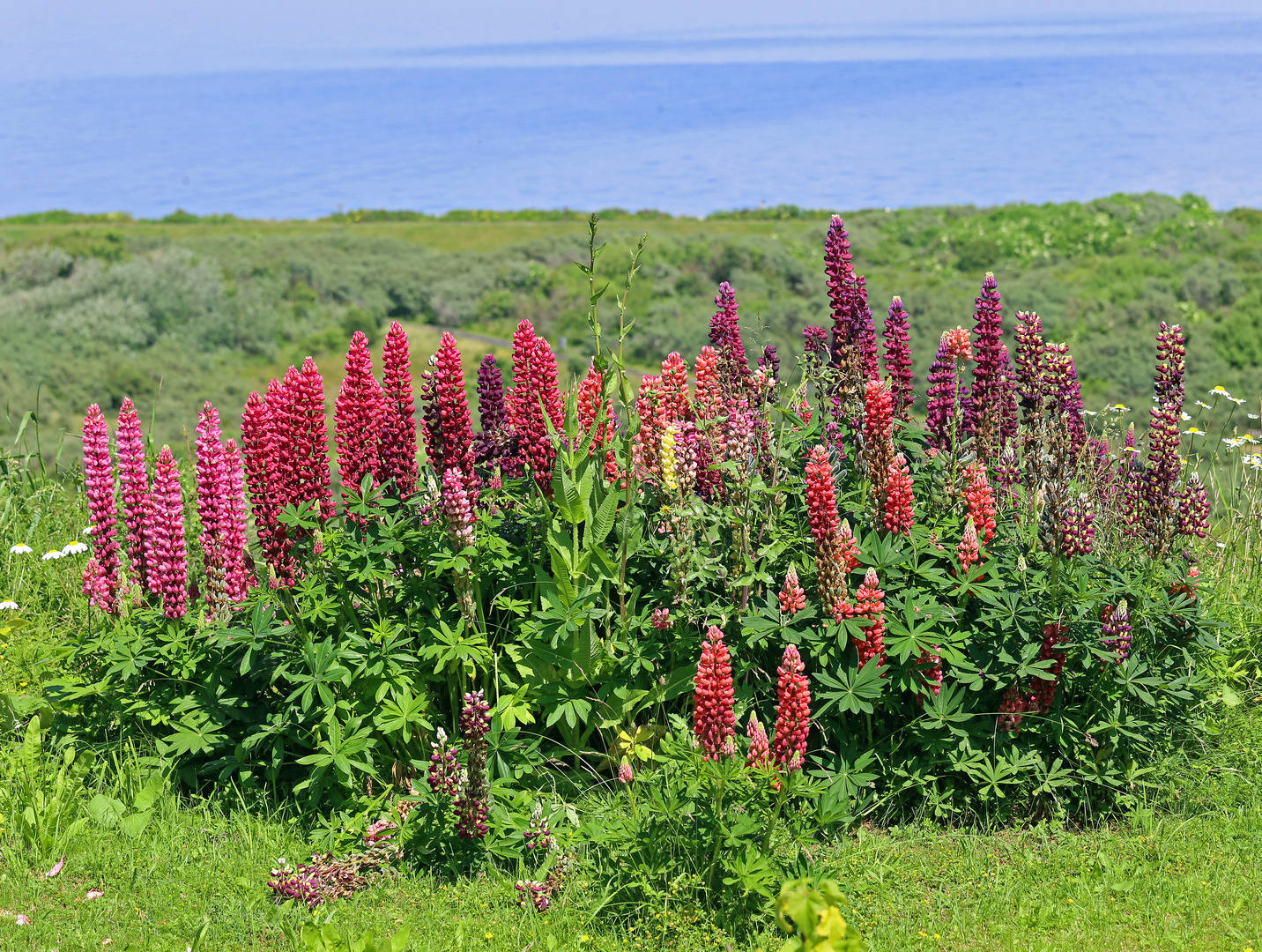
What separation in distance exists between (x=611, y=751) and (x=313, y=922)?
152cm

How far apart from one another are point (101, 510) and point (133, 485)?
217 mm

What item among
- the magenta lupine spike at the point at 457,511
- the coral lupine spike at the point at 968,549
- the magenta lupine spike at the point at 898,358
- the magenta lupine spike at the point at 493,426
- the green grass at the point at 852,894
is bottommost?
the green grass at the point at 852,894

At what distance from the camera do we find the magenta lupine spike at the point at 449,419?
5270mm

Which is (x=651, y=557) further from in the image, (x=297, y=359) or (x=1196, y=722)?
(x=297, y=359)

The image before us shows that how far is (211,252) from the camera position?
46.9 metres

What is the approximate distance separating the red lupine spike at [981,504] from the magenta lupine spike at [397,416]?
107 inches

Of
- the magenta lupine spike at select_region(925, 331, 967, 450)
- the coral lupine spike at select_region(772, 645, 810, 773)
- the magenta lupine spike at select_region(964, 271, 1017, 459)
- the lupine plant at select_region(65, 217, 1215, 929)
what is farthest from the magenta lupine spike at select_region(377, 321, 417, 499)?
the magenta lupine spike at select_region(964, 271, 1017, 459)

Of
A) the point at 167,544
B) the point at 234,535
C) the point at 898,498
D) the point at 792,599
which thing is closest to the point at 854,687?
the point at 792,599

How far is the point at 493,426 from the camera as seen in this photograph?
5539 mm

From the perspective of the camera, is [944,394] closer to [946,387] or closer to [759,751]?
[946,387]

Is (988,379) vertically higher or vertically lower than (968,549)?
higher

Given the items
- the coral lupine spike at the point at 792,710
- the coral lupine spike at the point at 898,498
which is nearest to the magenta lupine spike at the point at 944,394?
the coral lupine spike at the point at 898,498

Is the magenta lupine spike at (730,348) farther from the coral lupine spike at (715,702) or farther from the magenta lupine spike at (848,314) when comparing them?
the coral lupine spike at (715,702)

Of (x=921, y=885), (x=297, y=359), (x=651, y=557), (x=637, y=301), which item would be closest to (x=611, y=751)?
(x=651, y=557)
